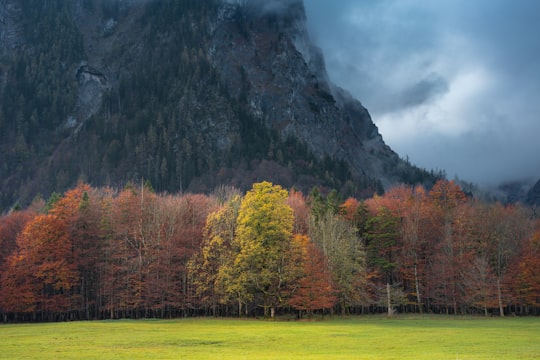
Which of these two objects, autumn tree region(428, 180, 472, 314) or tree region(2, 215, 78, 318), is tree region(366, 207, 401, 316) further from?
tree region(2, 215, 78, 318)

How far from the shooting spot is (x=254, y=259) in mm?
75812

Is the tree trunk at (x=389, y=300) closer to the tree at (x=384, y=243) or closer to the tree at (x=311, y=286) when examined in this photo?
the tree at (x=384, y=243)

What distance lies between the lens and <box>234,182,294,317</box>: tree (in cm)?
7562

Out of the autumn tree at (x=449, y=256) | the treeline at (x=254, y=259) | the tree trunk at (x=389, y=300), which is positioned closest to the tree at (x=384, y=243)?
the treeline at (x=254, y=259)

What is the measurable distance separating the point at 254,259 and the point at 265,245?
277 centimetres

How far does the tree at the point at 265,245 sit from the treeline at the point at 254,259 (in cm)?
20

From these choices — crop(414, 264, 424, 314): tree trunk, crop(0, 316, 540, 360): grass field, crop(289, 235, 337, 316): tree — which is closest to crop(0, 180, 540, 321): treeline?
crop(289, 235, 337, 316): tree

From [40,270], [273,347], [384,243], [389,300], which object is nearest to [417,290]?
[384,243]

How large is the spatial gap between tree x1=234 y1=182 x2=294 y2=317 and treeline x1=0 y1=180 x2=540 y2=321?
0.66 feet

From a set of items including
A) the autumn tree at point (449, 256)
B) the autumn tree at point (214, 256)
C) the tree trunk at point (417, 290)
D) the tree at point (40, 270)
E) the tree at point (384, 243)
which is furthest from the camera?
the tree at point (384, 243)

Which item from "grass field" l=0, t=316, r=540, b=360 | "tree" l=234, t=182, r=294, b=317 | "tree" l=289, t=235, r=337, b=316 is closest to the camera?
"grass field" l=0, t=316, r=540, b=360

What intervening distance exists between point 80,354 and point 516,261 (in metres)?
86.7

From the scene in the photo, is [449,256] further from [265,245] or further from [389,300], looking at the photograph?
[265,245]

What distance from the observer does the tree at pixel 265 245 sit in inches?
2977
